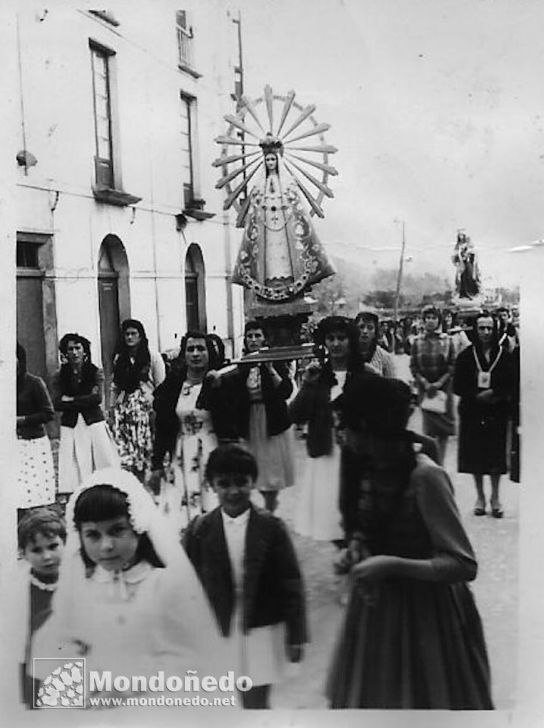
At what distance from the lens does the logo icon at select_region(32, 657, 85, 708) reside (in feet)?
7.04

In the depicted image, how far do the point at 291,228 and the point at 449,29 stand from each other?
1.65 feet

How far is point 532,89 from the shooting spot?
80.2 inches

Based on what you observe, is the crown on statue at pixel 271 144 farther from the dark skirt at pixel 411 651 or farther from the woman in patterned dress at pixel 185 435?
the dark skirt at pixel 411 651

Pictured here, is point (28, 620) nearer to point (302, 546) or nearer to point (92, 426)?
point (92, 426)

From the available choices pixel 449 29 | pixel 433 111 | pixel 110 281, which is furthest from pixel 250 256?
pixel 449 29

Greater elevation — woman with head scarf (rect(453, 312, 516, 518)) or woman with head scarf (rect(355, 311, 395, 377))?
woman with head scarf (rect(355, 311, 395, 377))

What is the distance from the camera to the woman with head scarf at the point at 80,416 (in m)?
2.13

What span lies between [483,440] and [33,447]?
93 cm

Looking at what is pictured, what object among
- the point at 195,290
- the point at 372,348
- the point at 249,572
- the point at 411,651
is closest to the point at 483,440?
the point at 372,348

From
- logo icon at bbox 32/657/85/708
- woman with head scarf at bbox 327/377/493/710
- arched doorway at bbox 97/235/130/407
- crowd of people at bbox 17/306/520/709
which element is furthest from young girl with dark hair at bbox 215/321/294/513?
logo icon at bbox 32/657/85/708

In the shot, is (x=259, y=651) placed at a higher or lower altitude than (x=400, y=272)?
lower

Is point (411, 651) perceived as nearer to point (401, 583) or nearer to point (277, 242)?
point (401, 583)

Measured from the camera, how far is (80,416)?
2.15 m

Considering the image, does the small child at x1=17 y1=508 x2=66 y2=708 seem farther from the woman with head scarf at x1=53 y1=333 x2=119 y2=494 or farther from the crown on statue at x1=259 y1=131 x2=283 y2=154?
the crown on statue at x1=259 y1=131 x2=283 y2=154
